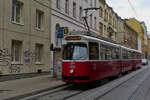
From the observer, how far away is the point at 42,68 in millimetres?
28703

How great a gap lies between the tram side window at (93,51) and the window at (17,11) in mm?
6635

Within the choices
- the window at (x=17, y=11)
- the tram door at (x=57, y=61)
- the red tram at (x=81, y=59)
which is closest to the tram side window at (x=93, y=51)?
the red tram at (x=81, y=59)

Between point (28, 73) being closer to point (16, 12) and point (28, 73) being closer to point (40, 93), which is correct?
point (16, 12)

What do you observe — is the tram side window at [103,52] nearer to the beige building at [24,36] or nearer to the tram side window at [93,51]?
the tram side window at [93,51]

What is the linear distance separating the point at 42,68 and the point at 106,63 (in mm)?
7201

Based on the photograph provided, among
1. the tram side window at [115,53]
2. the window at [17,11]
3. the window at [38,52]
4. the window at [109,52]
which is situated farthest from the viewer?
the window at [38,52]

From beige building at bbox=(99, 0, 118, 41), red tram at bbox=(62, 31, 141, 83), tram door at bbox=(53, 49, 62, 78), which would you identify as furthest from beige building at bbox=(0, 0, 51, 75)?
beige building at bbox=(99, 0, 118, 41)

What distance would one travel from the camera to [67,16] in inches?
1420

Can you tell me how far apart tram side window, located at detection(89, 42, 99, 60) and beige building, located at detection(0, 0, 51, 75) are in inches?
225

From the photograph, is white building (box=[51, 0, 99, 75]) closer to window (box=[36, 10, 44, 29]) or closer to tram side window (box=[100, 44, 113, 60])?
window (box=[36, 10, 44, 29])

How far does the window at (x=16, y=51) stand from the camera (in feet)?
78.4

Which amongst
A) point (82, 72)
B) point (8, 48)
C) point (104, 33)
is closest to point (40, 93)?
point (82, 72)

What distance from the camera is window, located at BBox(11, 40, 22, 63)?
78.4 feet

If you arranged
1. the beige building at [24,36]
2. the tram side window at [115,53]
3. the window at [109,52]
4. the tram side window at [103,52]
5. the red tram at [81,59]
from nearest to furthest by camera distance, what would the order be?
the red tram at [81,59] → the tram side window at [103,52] → the beige building at [24,36] → the window at [109,52] → the tram side window at [115,53]
